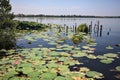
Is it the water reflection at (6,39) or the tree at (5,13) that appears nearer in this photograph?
the water reflection at (6,39)

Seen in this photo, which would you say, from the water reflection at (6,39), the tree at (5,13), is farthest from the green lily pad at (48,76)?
the tree at (5,13)

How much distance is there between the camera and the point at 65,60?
11.5m

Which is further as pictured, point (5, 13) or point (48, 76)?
point (5, 13)

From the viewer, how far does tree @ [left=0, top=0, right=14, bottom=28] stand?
17.3 meters

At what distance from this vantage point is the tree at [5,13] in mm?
17344

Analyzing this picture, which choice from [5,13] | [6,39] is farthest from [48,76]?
[5,13]

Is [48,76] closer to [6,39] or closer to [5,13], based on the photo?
[6,39]

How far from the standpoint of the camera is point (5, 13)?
57.6ft

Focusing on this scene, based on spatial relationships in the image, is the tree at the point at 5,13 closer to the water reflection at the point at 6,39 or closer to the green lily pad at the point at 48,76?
the water reflection at the point at 6,39

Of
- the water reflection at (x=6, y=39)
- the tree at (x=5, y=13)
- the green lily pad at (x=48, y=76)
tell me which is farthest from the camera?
the tree at (x=5, y=13)

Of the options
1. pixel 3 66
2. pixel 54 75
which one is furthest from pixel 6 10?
pixel 54 75

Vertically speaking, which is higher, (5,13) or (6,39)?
(5,13)

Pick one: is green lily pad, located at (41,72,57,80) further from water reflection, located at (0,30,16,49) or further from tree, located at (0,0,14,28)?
tree, located at (0,0,14,28)

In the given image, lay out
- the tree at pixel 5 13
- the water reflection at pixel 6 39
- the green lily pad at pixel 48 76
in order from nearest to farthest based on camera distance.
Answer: the green lily pad at pixel 48 76 → the water reflection at pixel 6 39 → the tree at pixel 5 13
